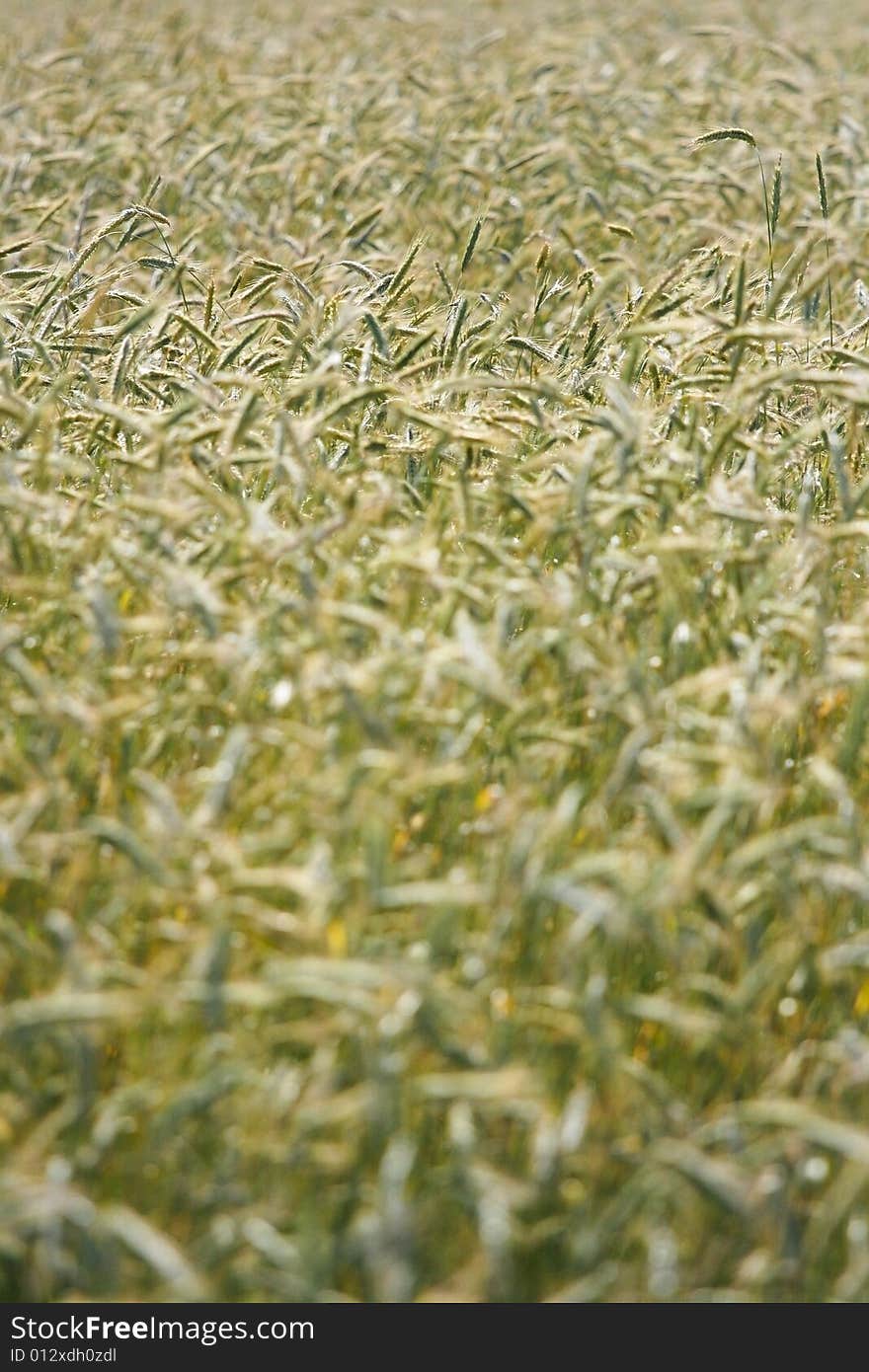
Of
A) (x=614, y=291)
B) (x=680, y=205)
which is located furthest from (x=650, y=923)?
(x=680, y=205)

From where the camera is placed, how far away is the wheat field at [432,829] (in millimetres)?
1804

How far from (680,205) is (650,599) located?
292 centimetres

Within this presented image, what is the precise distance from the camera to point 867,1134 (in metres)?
1.85

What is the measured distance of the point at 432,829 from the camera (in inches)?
92.7

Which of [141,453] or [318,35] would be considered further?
[318,35]

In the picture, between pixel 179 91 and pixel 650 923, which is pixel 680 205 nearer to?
pixel 179 91

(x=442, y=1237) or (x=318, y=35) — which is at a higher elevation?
(x=442, y=1237)

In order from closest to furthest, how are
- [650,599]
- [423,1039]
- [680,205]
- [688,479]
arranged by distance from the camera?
[423,1039]
[650,599]
[688,479]
[680,205]

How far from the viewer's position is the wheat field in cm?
180

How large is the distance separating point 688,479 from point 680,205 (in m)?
2.36

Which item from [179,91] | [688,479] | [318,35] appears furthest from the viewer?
[318,35]

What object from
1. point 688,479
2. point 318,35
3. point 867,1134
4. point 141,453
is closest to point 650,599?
point 688,479

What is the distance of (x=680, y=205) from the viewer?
5230 millimetres
